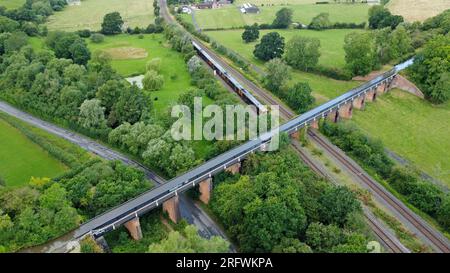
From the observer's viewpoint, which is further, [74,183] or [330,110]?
[330,110]

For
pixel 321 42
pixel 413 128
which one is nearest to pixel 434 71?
pixel 413 128

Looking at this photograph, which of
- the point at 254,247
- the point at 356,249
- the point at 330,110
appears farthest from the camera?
the point at 330,110

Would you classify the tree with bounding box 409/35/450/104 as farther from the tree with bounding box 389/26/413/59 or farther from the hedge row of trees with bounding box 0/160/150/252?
the hedge row of trees with bounding box 0/160/150/252

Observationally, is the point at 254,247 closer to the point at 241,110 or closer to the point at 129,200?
the point at 129,200

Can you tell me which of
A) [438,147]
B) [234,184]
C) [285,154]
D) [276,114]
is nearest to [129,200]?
[234,184]

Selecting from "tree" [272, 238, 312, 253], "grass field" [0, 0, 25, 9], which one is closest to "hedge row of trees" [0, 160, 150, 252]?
"tree" [272, 238, 312, 253]

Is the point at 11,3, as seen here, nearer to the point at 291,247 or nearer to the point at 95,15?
the point at 95,15

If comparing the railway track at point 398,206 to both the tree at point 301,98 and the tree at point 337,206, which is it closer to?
the tree at point 337,206
